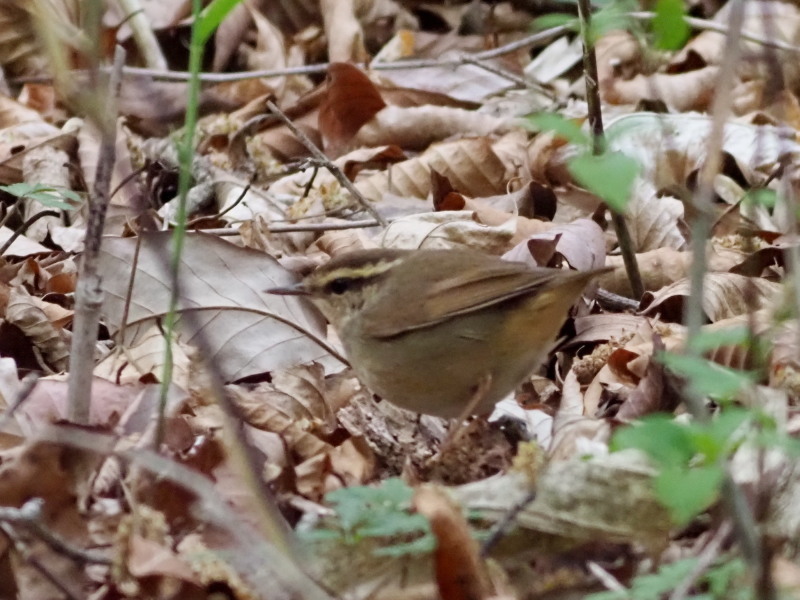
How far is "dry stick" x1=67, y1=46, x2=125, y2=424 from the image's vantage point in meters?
2.85

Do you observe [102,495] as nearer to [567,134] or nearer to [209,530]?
[209,530]

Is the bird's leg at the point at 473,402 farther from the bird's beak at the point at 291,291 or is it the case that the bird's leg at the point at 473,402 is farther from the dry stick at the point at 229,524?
the dry stick at the point at 229,524

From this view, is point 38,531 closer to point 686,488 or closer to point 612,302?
point 686,488

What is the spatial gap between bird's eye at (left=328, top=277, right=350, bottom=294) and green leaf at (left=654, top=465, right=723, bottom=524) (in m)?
→ 2.46

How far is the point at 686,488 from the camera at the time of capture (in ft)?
6.00

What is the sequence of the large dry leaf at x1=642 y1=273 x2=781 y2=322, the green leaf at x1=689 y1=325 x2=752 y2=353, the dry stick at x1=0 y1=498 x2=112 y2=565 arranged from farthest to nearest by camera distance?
the large dry leaf at x1=642 y1=273 x2=781 y2=322 → the dry stick at x1=0 y1=498 x2=112 y2=565 → the green leaf at x1=689 y1=325 x2=752 y2=353

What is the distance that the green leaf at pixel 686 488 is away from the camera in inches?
70.9

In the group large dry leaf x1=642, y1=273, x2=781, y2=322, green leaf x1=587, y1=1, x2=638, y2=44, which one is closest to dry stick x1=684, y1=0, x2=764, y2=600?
green leaf x1=587, y1=1, x2=638, y2=44

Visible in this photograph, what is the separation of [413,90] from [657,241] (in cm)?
275

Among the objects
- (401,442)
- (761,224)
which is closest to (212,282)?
(401,442)

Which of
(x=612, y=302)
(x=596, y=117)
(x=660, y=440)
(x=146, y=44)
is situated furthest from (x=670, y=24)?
(x=146, y=44)

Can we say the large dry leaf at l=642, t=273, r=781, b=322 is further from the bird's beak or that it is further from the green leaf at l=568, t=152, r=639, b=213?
the green leaf at l=568, t=152, r=639, b=213

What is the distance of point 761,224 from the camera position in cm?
566

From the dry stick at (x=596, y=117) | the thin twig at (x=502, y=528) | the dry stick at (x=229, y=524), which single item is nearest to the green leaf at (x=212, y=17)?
the dry stick at (x=229, y=524)
